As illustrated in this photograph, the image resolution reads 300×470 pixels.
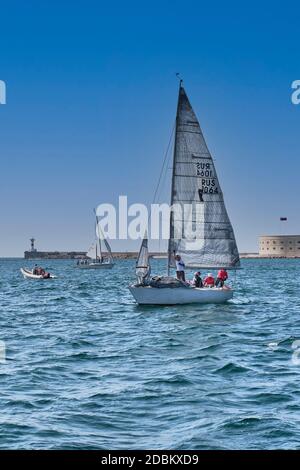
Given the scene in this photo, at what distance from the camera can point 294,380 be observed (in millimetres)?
16156

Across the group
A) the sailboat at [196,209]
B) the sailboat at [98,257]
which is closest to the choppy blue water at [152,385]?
the sailboat at [196,209]

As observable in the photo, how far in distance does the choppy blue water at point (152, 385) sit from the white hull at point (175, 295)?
222 inches

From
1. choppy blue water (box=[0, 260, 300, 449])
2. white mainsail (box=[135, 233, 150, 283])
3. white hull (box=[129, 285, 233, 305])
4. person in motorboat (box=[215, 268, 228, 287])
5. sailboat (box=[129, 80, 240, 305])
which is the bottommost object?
choppy blue water (box=[0, 260, 300, 449])

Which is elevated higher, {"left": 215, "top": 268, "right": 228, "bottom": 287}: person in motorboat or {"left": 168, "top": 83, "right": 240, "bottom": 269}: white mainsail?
{"left": 168, "top": 83, "right": 240, "bottom": 269}: white mainsail

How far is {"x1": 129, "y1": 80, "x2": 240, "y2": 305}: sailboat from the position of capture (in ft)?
128

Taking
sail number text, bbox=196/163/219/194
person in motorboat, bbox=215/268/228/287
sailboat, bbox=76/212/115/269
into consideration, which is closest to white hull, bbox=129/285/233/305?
person in motorboat, bbox=215/268/228/287

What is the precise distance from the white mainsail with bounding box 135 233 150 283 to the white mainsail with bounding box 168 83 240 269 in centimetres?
150

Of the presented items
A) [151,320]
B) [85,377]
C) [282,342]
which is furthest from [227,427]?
[151,320]

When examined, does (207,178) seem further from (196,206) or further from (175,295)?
(175,295)

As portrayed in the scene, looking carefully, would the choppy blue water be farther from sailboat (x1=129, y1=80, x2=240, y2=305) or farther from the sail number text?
the sail number text

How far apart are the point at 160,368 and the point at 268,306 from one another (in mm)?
22530

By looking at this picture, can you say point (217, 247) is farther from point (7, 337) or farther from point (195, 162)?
point (7, 337)

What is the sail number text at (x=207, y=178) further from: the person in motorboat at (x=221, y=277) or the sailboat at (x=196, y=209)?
the person in motorboat at (x=221, y=277)

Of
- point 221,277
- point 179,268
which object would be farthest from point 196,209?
point 179,268
